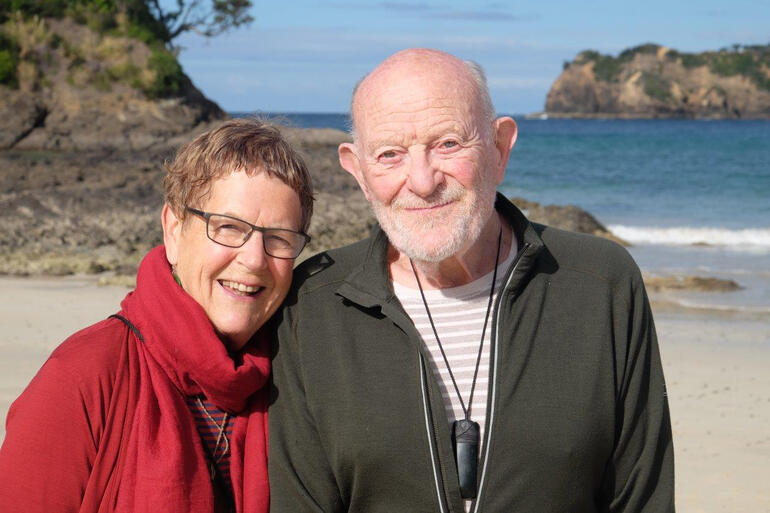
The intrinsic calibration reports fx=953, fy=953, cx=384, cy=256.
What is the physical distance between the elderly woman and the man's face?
0.26 meters

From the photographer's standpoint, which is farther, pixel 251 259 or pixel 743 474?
pixel 743 474

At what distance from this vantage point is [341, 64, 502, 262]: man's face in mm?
2738

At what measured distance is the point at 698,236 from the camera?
19938mm

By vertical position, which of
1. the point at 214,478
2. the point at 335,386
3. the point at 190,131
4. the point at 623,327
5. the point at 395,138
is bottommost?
the point at 190,131

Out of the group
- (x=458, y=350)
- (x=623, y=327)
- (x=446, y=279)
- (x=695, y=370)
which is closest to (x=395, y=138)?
(x=446, y=279)

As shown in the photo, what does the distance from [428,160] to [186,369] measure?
0.90 meters

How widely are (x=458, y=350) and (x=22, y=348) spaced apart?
21.6 feet

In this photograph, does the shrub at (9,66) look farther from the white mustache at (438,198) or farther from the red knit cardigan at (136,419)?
the white mustache at (438,198)

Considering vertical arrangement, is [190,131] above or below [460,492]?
below

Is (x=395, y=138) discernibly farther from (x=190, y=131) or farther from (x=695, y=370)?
(x=190, y=131)

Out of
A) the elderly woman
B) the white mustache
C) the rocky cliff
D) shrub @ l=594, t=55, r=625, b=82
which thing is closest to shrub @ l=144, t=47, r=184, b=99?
the rocky cliff

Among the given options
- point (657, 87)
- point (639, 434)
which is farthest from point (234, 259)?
point (657, 87)

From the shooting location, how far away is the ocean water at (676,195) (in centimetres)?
1502

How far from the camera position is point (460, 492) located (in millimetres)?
2627
